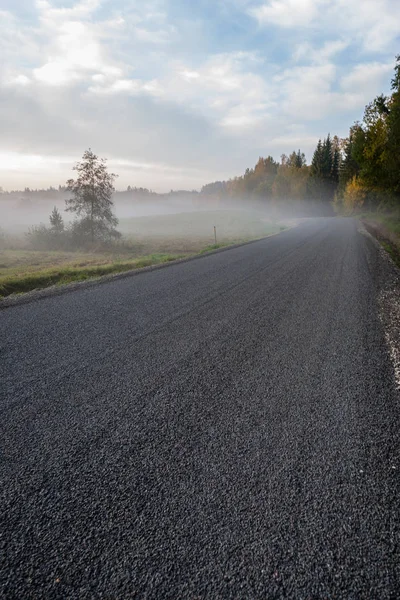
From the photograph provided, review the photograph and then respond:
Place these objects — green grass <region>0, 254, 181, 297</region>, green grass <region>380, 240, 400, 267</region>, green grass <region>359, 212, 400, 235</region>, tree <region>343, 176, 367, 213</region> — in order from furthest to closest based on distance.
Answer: tree <region>343, 176, 367, 213</region> → green grass <region>359, 212, 400, 235</region> → green grass <region>380, 240, 400, 267</region> → green grass <region>0, 254, 181, 297</region>

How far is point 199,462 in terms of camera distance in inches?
88.7

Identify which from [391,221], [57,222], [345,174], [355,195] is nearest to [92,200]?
[57,222]

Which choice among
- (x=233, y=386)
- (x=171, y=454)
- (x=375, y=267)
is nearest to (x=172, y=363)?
(x=233, y=386)

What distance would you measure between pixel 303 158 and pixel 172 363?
346 ft

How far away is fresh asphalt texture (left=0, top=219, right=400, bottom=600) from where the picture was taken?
61.5 inches

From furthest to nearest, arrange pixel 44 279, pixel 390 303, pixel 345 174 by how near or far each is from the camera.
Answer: pixel 345 174
pixel 44 279
pixel 390 303

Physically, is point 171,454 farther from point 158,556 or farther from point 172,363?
point 172,363

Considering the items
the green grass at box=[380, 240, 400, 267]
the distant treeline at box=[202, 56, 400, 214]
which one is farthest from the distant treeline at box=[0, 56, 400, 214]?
the green grass at box=[380, 240, 400, 267]

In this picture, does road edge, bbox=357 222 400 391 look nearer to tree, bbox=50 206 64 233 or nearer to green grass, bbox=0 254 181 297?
green grass, bbox=0 254 181 297

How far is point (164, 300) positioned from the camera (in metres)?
6.65

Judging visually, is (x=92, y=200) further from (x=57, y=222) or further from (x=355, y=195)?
(x=355, y=195)

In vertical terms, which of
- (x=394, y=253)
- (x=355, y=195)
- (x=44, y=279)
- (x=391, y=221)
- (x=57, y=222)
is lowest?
(x=394, y=253)

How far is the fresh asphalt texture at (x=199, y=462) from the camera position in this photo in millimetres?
1562

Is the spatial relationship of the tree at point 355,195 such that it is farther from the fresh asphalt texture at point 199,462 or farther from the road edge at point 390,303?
the fresh asphalt texture at point 199,462
